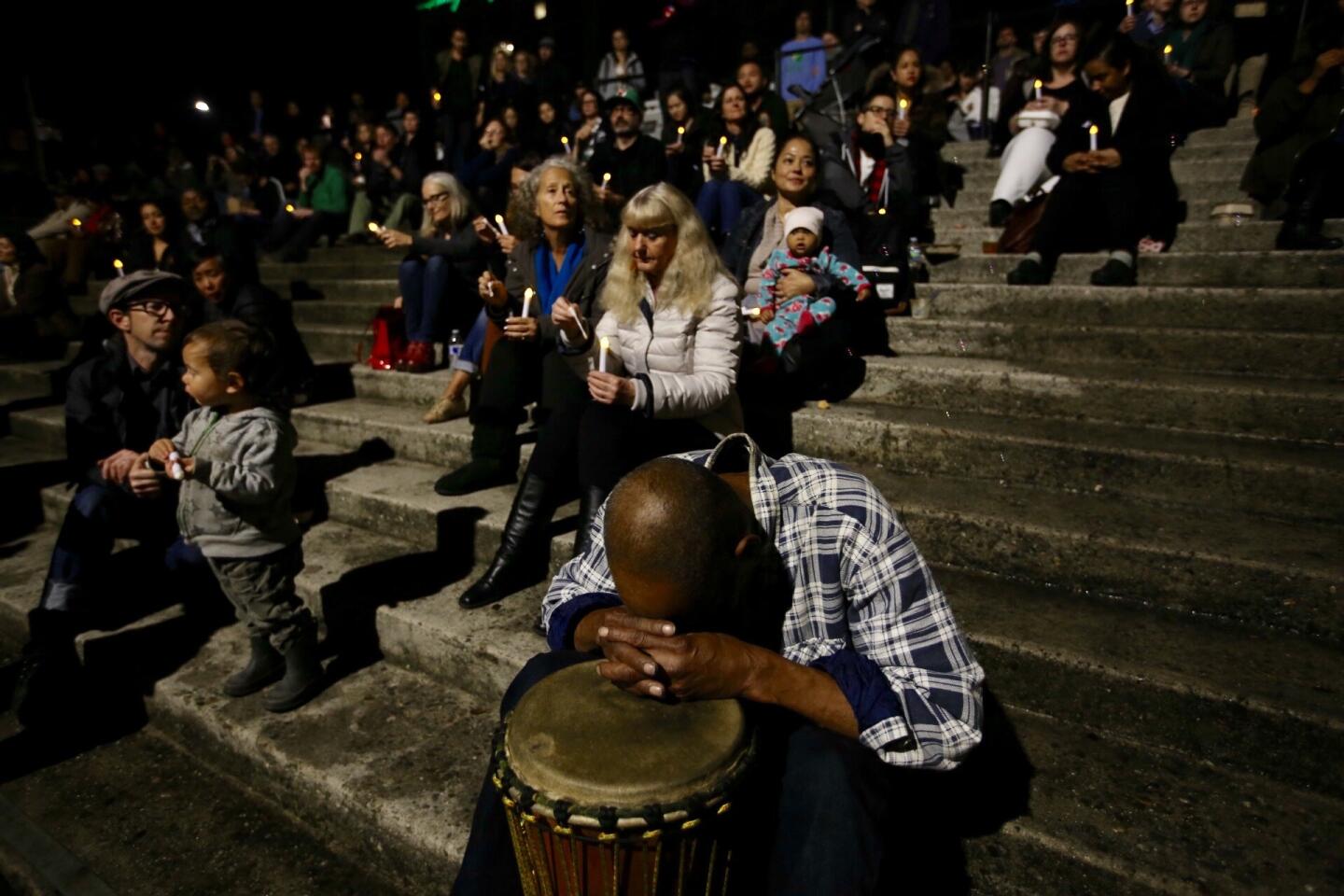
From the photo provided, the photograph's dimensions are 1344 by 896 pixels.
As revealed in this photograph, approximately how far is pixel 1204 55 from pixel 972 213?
9.15 ft

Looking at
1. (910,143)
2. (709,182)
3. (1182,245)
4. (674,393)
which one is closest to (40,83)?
(709,182)

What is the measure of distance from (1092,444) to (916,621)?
1.70m

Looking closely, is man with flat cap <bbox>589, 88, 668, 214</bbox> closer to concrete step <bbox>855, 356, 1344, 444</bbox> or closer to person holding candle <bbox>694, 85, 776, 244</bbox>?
person holding candle <bbox>694, 85, 776, 244</bbox>

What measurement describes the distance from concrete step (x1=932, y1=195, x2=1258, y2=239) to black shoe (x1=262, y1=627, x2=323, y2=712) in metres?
5.05

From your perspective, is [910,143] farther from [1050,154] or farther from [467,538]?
[467,538]

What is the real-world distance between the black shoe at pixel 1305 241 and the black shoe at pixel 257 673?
4.91 metres

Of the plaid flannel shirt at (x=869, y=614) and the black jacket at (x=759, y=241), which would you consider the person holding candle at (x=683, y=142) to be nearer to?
the black jacket at (x=759, y=241)

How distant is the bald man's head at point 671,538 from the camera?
1328mm

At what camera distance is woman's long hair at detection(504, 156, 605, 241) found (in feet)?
13.0

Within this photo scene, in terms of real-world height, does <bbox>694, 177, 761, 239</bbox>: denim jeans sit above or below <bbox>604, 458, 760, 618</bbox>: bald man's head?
above

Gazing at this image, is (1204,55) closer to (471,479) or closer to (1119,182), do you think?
(1119,182)

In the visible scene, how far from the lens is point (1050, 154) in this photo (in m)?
4.67

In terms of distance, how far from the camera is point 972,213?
5.74 meters

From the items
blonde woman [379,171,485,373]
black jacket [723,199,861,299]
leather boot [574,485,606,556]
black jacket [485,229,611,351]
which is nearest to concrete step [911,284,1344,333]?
black jacket [723,199,861,299]
